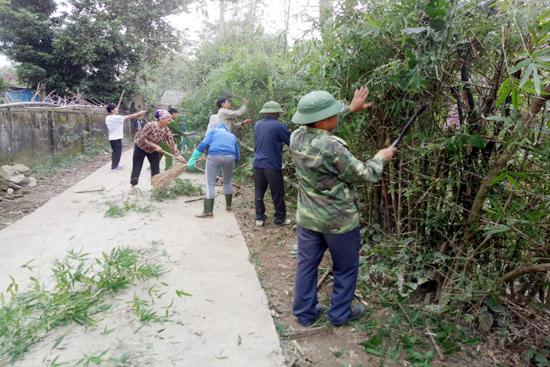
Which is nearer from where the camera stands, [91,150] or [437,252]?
[437,252]

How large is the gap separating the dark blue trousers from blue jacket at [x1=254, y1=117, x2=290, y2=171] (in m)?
2.42

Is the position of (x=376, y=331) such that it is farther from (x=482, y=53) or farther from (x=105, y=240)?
(x=105, y=240)

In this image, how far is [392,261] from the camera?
3.40 m

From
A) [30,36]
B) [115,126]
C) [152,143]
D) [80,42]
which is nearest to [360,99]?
[152,143]

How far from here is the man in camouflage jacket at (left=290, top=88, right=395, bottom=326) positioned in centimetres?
269

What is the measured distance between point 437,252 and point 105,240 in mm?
3671

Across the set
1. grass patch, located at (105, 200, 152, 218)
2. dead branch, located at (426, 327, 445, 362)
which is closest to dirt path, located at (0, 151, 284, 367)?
grass patch, located at (105, 200, 152, 218)

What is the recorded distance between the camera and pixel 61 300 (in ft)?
9.89

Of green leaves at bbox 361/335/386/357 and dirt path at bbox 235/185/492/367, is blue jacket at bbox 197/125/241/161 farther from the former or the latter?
green leaves at bbox 361/335/386/357

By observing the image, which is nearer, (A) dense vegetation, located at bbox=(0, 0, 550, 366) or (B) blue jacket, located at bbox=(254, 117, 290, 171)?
(A) dense vegetation, located at bbox=(0, 0, 550, 366)

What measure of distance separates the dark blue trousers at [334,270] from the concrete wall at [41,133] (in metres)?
7.88

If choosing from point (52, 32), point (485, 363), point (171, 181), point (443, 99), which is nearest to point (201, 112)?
point (171, 181)

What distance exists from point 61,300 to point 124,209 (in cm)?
306

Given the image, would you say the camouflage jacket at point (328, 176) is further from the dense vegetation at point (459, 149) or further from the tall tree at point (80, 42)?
the tall tree at point (80, 42)
